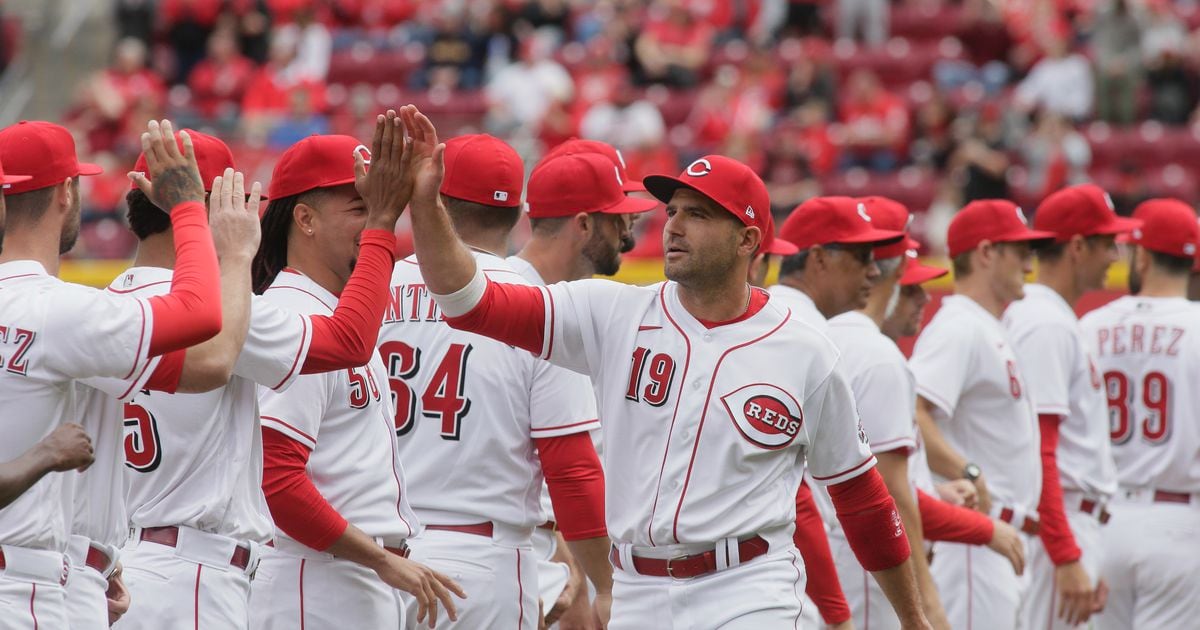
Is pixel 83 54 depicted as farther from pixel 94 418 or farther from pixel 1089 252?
pixel 94 418

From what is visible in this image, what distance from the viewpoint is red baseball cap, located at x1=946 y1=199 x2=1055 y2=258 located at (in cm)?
645

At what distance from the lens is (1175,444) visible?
22.5 ft

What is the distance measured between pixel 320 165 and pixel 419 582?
112 centimetres

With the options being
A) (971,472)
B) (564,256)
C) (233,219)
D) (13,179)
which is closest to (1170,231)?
(971,472)

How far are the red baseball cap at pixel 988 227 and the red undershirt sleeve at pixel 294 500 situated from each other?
3606 mm

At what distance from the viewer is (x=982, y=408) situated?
616cm

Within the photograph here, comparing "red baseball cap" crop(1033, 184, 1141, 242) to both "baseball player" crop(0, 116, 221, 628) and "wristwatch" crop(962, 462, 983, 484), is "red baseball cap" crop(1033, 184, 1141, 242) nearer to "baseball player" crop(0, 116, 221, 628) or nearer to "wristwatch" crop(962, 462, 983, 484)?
"wristwatch" crop(962, 462, 983, 484)

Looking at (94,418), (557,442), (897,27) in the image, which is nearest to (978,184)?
(897,27)

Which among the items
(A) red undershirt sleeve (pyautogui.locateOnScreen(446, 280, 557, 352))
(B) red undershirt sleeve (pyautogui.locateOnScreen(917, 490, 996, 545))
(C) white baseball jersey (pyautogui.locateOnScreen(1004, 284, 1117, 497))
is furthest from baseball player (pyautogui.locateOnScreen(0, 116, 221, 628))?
(C) white baseball jersey (pyautogui.locateOnScreen(1004, 284, 1117, 497))

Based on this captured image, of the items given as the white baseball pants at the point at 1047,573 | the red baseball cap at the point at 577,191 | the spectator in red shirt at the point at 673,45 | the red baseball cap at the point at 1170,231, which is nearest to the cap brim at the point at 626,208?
the red baseball cap at the point at 577,191

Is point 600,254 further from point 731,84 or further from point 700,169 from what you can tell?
point 731,84

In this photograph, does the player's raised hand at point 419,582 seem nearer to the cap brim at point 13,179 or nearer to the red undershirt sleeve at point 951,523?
the cap brim at point 13,179

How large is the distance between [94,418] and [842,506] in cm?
201

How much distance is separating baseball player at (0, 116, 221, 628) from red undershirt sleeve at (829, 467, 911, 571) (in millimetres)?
1874
